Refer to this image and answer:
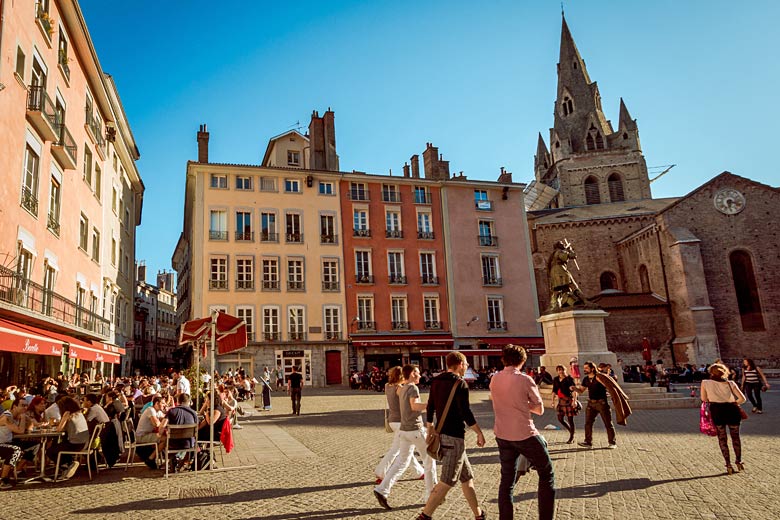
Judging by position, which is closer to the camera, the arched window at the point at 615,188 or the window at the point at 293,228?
the window at the point at 293,228

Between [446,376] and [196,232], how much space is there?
28419 millimetres

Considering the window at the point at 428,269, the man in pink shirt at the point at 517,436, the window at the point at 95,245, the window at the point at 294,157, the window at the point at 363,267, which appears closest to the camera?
the man in pink shirt at the point at 517,436

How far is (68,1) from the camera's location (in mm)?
16094

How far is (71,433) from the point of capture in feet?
25.9

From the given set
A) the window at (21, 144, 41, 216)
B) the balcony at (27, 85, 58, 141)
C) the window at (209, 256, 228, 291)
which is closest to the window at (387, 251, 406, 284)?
the window at (209, 256, 228, 291)

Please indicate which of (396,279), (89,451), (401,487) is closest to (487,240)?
(396,279)

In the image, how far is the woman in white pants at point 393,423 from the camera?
617 cm

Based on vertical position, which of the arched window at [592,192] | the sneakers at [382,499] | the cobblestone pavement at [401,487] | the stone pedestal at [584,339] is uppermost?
the arched window at [592,192]

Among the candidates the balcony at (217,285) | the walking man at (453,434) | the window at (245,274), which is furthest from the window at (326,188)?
the walking man at (453,434)

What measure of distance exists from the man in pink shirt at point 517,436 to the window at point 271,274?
91.7ft

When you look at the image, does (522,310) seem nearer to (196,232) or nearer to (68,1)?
(196,232)

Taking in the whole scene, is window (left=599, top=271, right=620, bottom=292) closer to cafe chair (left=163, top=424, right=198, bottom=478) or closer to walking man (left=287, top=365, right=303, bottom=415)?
walking man (left=287, top=365, right=303, bottom=415)

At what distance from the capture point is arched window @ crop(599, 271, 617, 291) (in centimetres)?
4509

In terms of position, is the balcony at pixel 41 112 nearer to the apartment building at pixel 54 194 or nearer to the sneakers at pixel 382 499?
the apartment building at pixel 54 194
